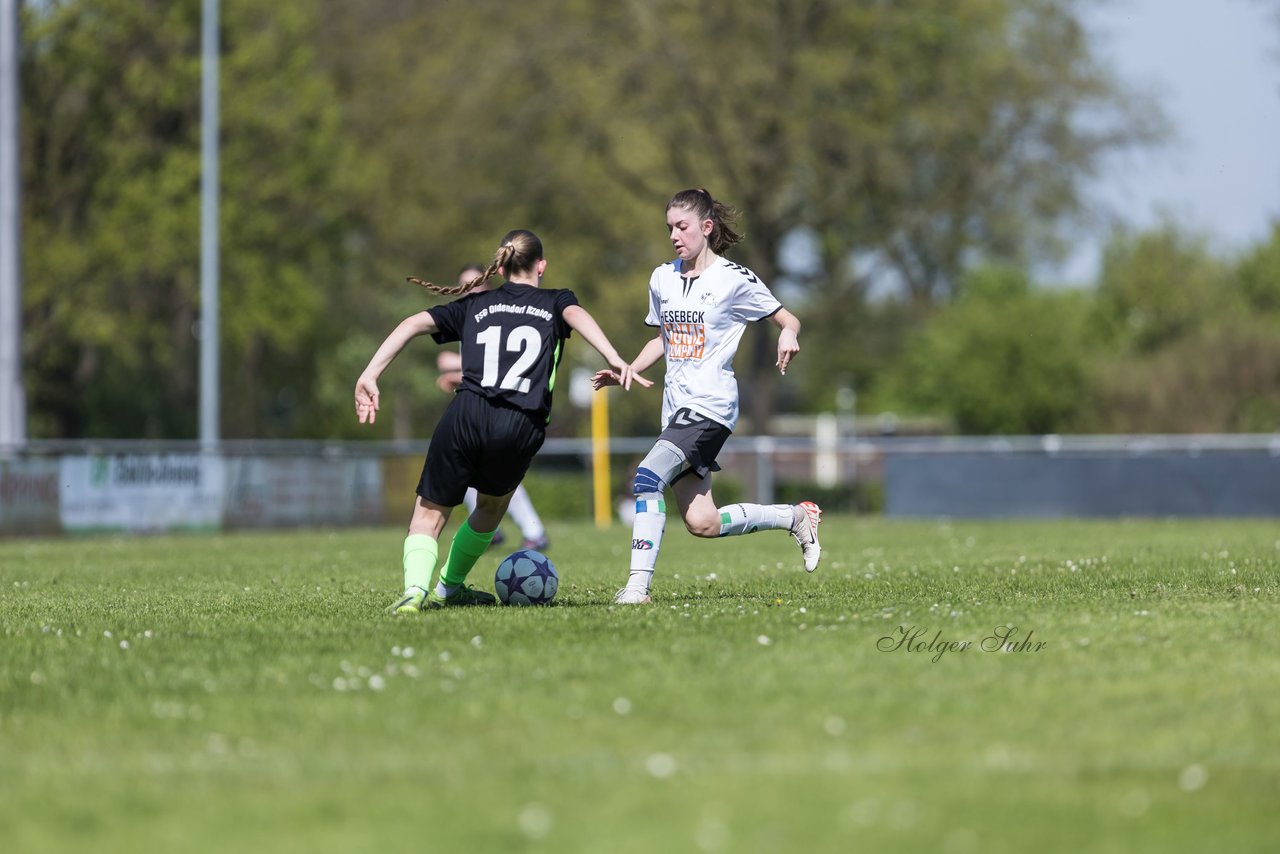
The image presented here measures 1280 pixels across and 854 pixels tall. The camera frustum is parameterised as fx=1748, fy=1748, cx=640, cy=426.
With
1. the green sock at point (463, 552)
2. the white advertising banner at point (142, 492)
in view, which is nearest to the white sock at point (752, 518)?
the green sock at point (463, 552)

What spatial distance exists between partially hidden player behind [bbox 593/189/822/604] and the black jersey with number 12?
399 mm

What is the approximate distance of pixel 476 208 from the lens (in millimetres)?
43125

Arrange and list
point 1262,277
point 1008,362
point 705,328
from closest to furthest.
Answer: point 705,328 → point 1008,362 → point 1262,277

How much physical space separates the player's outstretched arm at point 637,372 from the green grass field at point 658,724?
122cm

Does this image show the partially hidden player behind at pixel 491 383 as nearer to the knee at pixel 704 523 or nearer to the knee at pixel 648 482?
the knee at pixel 648 482

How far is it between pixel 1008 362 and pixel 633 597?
1531 inches

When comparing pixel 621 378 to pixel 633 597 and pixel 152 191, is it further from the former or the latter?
pixel 152 191

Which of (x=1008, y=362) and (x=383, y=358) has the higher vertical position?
(x=1008, y=362)

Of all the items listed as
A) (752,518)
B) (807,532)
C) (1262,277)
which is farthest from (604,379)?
(1262,277)

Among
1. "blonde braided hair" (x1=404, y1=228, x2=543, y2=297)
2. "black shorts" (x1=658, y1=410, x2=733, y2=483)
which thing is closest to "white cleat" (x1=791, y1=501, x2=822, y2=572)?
"black shorts" (x1=658, y1=410, x2=733, y2=483)

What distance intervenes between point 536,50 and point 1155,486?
55.7 ft

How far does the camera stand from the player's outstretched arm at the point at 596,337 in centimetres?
913

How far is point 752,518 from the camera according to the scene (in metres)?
10.3

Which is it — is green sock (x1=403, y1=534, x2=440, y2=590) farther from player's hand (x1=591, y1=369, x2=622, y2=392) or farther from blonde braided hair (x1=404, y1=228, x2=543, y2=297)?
blonde braided hair (x1=404, y1=228, x2=543, y2=297)
